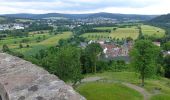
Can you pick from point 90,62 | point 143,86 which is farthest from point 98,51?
point 143,86

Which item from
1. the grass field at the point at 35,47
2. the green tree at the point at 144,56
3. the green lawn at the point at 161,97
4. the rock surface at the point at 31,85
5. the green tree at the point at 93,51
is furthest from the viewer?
the grass field at the point at 35,47

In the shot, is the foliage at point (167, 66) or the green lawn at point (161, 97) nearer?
the green lawn at point (161, 97)

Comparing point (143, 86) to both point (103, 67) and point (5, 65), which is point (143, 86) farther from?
point (5, 65)

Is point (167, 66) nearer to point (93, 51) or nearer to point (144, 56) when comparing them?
point (93, 51)

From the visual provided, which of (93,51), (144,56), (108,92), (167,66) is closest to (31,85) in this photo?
(108,92)

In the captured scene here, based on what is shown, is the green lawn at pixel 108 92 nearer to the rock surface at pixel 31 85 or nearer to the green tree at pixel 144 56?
the green tree at pixel 144 56

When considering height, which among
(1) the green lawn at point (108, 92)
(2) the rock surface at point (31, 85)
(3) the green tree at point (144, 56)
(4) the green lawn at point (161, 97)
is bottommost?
(4) the green lawn at point (161, 97)

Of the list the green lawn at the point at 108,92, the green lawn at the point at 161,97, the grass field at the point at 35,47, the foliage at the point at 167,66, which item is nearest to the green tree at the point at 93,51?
the foliage at the point at 167,66

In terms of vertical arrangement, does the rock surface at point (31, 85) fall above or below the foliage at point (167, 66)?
above
